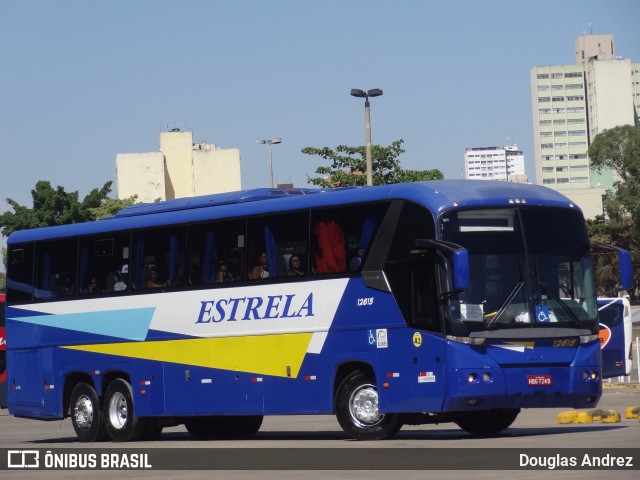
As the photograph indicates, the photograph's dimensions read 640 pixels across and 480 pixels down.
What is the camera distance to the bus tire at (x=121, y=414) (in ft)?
77.2

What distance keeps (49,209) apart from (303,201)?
59.0 m

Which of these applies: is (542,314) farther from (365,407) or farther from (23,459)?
(23,459)

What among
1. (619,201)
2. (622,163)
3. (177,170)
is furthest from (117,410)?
(177,170)

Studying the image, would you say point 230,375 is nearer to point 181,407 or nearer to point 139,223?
point 181,407

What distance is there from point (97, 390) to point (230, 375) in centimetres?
337

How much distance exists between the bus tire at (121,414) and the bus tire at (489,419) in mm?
5992

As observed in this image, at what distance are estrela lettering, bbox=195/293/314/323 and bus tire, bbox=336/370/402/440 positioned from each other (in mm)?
1216

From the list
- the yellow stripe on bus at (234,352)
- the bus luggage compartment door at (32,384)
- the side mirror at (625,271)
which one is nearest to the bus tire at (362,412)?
the yellow stripe on bus at (234,352)

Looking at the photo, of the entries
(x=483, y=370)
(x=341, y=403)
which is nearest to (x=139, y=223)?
(x=341, y=403)

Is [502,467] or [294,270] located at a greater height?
[294,270]

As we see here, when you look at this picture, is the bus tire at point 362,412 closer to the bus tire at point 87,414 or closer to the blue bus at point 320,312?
the blue bus at point 320,312

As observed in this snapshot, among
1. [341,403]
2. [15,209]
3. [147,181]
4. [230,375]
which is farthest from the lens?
[147,181]

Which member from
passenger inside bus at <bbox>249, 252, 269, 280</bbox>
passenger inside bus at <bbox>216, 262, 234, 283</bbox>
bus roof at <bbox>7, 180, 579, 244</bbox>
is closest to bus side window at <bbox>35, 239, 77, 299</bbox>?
bus roof at <bbox>7, 180, 579, 244</bbox>

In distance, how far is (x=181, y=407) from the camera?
2259 cm
